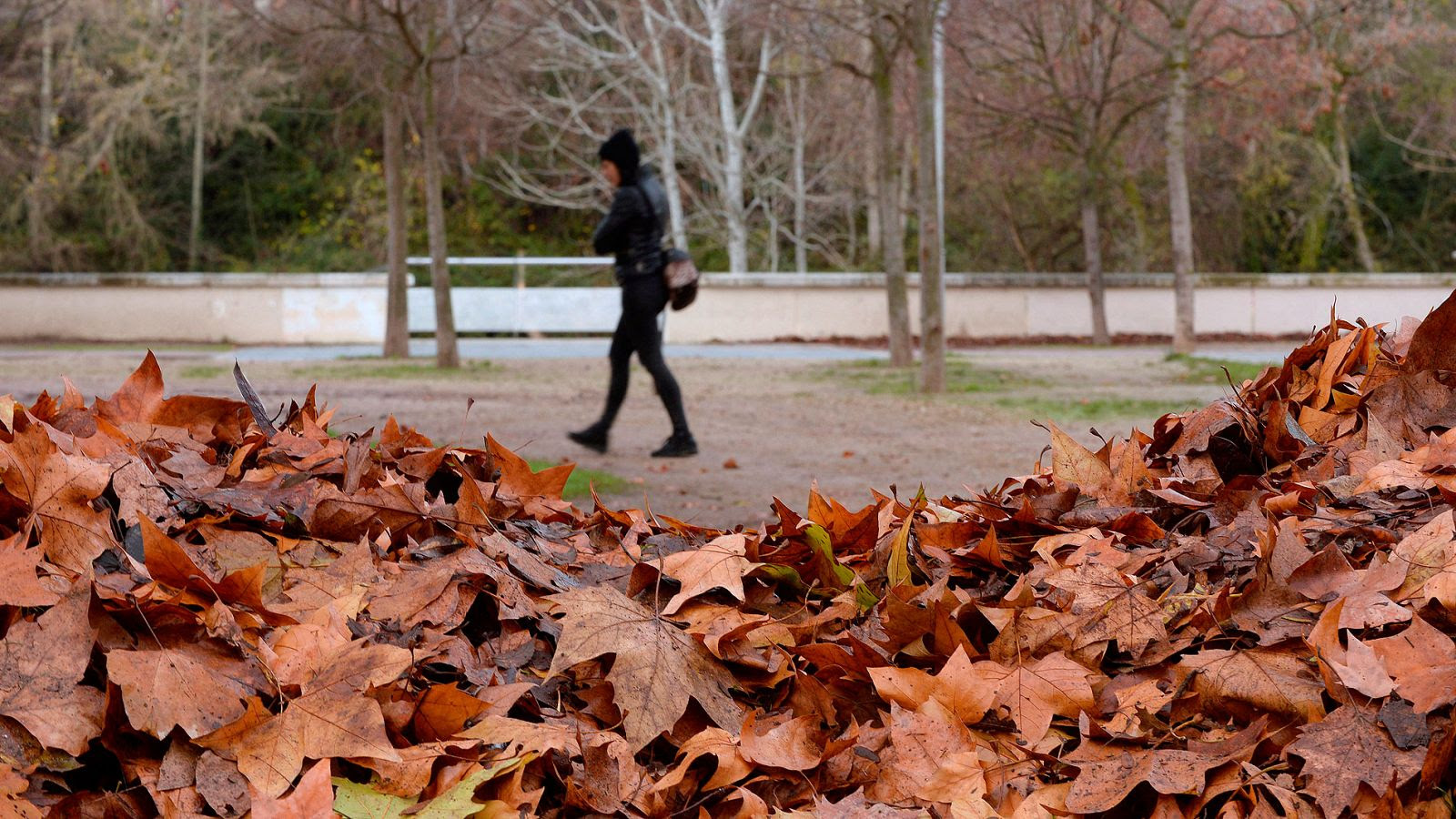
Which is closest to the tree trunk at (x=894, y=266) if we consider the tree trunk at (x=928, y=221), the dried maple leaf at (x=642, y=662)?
the tree trunk at (x=928, y=221)

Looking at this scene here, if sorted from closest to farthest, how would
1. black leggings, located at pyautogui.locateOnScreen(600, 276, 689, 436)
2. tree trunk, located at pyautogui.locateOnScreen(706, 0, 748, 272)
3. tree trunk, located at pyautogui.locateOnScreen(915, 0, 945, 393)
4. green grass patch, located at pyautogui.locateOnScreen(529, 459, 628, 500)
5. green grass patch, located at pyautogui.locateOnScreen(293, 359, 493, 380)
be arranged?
1. green grass patch, located at pyautogui.locateOnScreen(529, 459, 628, 500)
2. black leggings, located at pyautogui.locateOnScreen(600, 276, 689, 436)
3. tree trunk, located at pyautogui.locateOnScreen(915, 0, 945, 393)
4. green grass patch, located at pyautogui.locateOnScreen(293, 359, 493, 380)
5. tree trunk, located at pyautogui.locateOnScreen(706, 0, 748, 272)

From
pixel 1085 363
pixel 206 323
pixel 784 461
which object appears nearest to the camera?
pixel 784 461

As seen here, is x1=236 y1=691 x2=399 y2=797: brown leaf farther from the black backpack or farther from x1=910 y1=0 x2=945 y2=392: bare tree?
x1=910 y1=0 x2=945 y2=392: bare tree

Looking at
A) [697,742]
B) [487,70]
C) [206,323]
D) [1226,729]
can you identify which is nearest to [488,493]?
[697,742]

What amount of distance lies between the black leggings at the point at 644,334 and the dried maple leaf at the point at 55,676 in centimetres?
650

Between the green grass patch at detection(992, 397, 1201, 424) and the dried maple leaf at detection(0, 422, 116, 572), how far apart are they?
366 inches

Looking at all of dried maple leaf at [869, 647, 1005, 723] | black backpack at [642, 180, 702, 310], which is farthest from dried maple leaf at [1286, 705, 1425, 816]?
black backpack at [642, 180, 702, 310]

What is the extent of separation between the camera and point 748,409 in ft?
38.9

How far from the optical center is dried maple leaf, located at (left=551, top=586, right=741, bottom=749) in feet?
4.62

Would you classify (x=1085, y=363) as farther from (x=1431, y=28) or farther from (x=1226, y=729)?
(x=1226, y=729)

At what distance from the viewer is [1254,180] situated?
2941 centimetres

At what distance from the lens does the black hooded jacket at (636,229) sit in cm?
781

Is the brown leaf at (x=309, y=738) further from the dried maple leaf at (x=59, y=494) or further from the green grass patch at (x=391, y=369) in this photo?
the green grass patch at (x=391, y=369)

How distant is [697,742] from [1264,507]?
828mm
